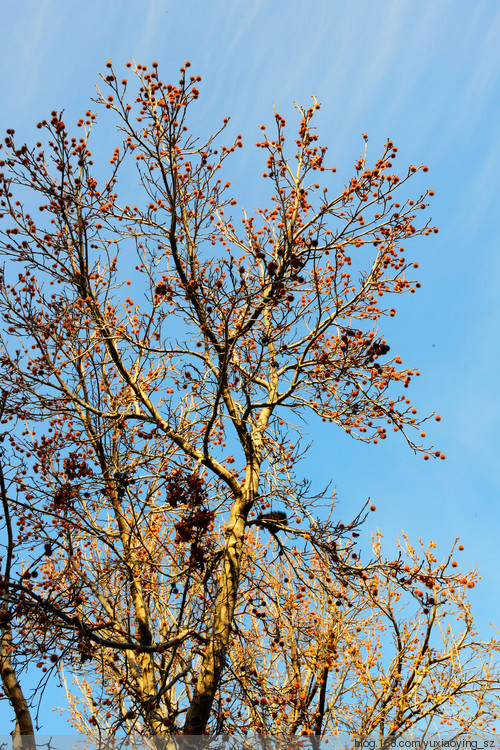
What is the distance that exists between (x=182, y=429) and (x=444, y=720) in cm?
620

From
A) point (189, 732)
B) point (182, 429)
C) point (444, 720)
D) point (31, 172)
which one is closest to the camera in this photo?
point (189, 732)

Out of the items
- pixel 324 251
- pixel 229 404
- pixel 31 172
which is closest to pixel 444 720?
pixel 229 404

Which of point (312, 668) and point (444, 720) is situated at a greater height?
point (312, 668)

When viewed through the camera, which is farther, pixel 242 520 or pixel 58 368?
pixel 58 368

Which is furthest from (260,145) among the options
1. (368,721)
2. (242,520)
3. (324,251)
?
(368,721)

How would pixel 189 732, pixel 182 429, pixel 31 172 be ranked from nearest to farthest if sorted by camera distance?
1. pixel 189 732
2. pixel 31 172
3. pixel 182 429

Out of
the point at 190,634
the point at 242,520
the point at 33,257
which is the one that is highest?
the point at 33,257

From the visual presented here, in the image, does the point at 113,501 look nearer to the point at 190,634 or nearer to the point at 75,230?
the point at 190,634

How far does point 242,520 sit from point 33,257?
3968mm

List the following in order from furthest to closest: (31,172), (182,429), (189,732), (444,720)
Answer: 1. (444,720)
2. (182,429)
3. (31,172)
4. (189,732)

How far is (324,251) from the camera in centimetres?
736

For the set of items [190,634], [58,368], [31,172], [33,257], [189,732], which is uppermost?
[31,172]

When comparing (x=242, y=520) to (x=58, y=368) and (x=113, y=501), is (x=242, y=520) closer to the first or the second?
(x=113, y=501)

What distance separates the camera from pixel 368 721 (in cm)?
876
